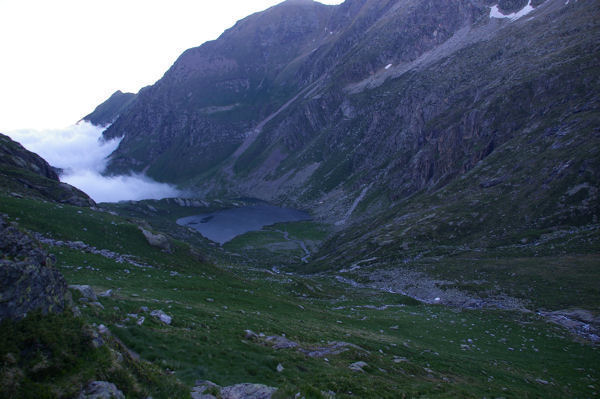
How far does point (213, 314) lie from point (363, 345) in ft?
38.4

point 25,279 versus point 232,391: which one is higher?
point 25,279

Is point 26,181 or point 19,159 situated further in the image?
point 19,159

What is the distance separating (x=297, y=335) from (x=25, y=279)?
17507mm

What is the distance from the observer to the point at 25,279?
436 inches

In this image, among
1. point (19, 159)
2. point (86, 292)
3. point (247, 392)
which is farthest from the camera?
point (19, 159)

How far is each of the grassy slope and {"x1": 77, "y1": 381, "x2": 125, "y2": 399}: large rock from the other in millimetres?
638

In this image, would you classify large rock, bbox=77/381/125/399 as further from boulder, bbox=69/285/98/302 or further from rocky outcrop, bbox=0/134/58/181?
rocky outcrop, bbox=0/134/58/181

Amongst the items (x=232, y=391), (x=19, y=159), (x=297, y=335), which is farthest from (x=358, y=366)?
(x=19, y=159)

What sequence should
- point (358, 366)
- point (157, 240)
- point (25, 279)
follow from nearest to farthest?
point (25, 279), point (358, 366), point (157, 240)

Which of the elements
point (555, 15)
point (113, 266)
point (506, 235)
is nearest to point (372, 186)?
point (506, 235)

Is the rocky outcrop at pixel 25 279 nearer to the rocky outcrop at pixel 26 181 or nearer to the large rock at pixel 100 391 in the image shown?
the large rock at pixel 100 391

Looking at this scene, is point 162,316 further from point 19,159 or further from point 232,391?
point 19,159

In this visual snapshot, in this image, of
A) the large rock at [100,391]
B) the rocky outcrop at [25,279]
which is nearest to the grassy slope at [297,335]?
the large rock at [100,391]

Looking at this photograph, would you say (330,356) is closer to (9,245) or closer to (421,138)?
(9,245)
